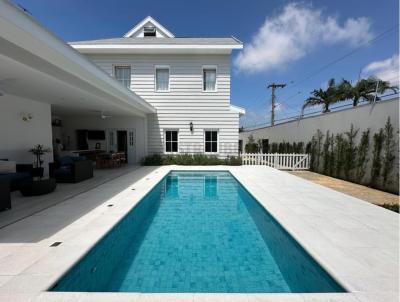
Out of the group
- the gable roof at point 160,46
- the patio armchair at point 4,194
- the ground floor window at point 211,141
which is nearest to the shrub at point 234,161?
the ground floor window at point 211,141

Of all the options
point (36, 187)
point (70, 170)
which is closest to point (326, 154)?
point (70, 170)

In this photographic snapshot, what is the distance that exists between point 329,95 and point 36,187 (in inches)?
874

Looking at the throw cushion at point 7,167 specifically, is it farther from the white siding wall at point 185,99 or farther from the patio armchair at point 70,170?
the white siding wall at point 185,99

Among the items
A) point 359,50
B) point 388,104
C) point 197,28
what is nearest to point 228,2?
point 197,28

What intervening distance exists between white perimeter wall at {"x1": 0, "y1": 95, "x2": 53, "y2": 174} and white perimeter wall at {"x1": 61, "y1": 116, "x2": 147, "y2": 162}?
3.94m

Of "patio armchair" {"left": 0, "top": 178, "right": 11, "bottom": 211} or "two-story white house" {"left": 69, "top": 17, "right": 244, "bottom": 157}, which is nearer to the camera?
"patio armchair" {"left": 0, "top": 178, "right": 11, "bottom": 211}

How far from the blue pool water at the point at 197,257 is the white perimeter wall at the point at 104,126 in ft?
24.9

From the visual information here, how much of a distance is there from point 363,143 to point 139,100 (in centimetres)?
930

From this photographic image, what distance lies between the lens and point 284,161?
11.6m

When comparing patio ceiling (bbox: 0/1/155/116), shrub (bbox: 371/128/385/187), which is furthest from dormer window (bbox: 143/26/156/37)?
shrub (bbox: 371/128/385/187)

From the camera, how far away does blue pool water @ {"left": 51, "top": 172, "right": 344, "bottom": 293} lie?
8.12 ft

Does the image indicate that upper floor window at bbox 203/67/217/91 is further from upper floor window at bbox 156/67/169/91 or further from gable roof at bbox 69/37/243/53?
upper floor window at bbox 156/67/169/91

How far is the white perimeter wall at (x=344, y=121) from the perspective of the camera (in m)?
6.84

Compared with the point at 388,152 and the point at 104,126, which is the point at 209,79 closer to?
the point at 104,126
